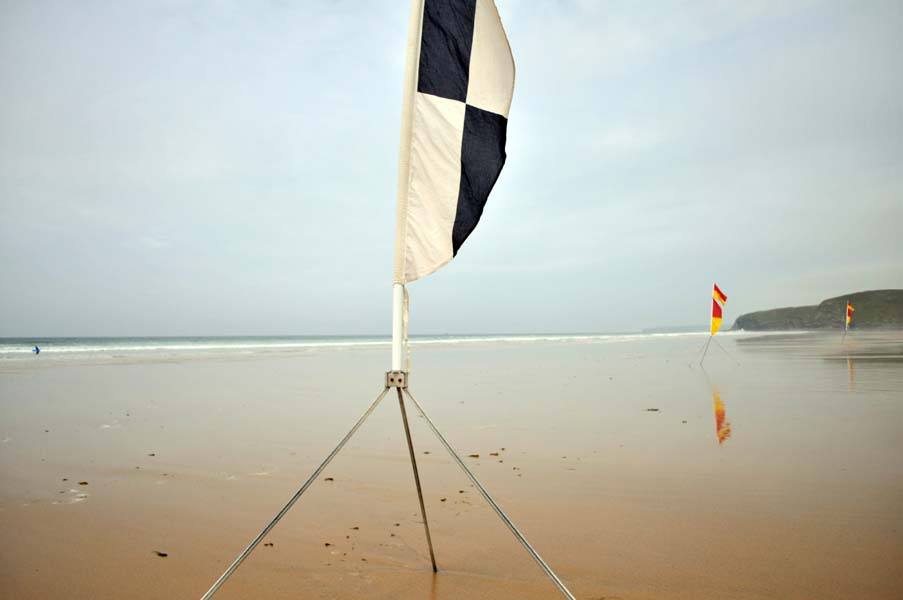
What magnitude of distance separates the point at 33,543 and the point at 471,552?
2.39 metres

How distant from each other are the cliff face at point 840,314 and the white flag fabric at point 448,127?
264 feet

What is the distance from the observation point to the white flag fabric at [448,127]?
1916 millimetres

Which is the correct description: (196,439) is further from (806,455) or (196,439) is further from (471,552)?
(806,455)

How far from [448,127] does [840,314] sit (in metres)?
102

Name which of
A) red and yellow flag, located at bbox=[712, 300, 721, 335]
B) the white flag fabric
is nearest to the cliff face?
red and yellow flag, located at bbox=[712, 300, 721, 335]

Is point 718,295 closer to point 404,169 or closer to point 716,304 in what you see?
point 716,304

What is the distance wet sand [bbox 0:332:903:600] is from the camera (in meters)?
2.44

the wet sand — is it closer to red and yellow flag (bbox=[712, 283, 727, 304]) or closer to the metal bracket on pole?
the metal bracket on pole

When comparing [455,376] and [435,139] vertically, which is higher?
[435,139]

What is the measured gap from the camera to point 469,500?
3549 mm

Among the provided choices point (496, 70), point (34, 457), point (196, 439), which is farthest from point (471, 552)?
A: point (34, 457)

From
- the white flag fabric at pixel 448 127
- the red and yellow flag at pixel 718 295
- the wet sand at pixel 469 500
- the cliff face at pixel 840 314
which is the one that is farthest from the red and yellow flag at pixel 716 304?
the cliff face at pixel 840 314

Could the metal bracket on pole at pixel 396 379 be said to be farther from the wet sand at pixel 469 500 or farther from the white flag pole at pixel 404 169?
the wet sand at pixel 469 500

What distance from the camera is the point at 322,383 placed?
10742 millimetres
